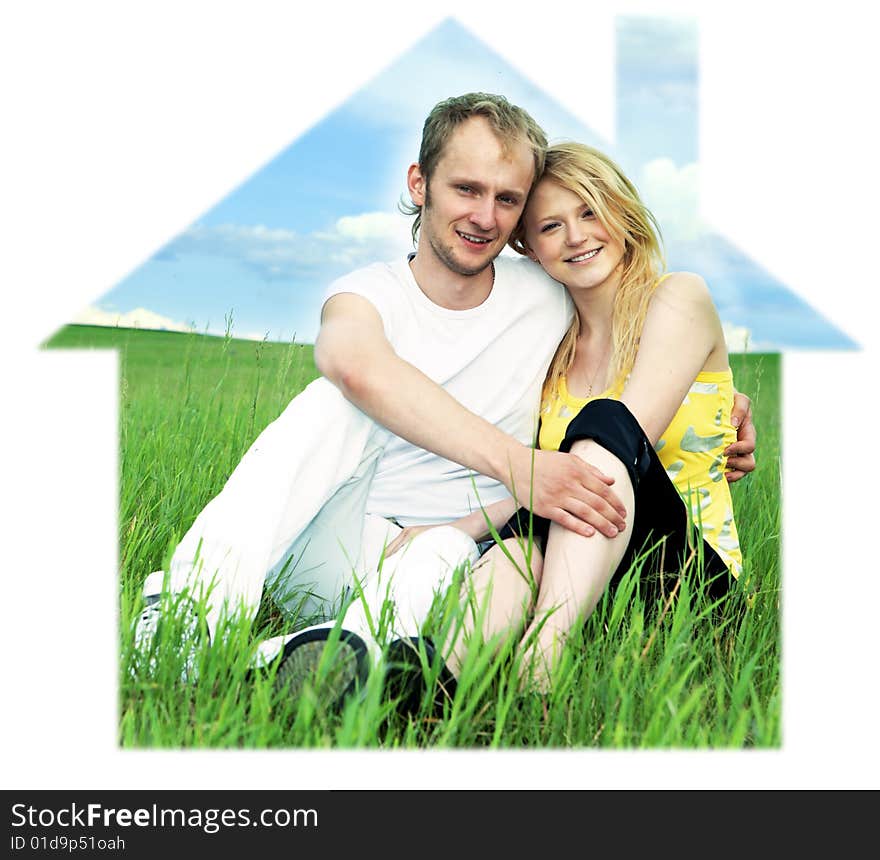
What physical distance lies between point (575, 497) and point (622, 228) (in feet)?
2.95

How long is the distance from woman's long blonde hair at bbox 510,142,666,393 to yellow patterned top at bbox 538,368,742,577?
0.15 metres

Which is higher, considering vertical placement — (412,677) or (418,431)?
(418,431)

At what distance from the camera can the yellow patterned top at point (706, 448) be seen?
2.69 meters

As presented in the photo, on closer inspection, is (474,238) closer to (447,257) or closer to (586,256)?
(447,257)

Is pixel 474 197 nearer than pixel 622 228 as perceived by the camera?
No

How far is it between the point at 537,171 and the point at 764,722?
1639 millimetres

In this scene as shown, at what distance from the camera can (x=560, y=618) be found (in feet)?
7.21

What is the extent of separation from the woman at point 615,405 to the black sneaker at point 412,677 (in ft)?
0.69

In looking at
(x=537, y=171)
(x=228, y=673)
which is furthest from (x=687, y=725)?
(x=537, y=171)

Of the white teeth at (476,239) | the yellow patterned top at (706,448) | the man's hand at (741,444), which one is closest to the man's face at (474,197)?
the white teeth at (476,239)

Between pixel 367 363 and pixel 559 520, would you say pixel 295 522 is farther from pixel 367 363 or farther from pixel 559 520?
pixel 559 520

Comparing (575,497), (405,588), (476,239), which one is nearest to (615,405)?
(575,497)

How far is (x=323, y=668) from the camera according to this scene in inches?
74.4

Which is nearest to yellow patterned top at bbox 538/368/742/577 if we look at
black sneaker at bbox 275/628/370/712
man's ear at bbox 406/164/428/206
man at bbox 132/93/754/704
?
man at bbox 132/93/754/704
